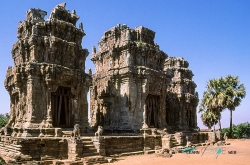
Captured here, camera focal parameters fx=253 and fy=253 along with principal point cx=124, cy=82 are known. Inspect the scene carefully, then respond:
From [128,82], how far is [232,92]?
17242mm

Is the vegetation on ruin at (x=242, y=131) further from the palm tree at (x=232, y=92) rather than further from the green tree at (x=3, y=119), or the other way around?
the green tree at (x=3, y=119)

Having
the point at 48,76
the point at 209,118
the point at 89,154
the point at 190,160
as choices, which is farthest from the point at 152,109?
the point at 209,118

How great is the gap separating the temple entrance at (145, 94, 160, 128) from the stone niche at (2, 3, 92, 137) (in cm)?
713

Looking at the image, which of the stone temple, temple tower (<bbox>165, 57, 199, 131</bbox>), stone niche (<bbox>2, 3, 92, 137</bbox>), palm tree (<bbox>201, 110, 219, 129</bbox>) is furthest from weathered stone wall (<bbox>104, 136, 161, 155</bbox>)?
palm tree (<bbox>201, 110, 219, 129</bbox>)

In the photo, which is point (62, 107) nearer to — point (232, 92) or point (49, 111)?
point (49, 111)

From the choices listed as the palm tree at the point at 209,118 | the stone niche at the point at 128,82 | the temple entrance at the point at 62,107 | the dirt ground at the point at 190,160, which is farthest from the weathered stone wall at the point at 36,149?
the palm tree at the point at 209,118

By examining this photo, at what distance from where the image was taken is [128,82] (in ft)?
76.1

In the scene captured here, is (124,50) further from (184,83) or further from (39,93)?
(184,83)

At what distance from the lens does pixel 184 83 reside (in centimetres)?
3522

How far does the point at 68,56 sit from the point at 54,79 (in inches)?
101

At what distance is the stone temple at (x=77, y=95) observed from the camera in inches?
622

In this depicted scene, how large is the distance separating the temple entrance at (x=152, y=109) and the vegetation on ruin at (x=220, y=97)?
11.6 m

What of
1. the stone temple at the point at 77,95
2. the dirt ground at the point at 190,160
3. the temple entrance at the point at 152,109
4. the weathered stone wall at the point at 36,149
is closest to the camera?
the weathered stone wall at the point at 36,149

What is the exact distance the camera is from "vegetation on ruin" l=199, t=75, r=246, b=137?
109ft
